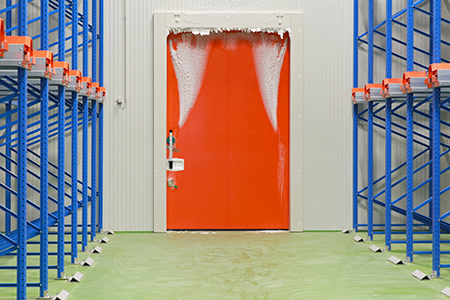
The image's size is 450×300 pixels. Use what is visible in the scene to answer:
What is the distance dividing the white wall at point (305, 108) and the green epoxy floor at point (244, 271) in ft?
2.58

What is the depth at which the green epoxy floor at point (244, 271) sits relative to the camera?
6531mm

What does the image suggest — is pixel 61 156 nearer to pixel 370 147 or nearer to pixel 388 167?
pixel 388 167

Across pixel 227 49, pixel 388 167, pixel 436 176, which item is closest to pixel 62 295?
pixel 436 176

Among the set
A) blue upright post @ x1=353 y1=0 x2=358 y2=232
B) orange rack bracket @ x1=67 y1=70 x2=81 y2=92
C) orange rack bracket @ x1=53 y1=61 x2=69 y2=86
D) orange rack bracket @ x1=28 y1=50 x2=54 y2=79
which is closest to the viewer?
orange rack bracket @ x1=28 y1=50 x2=54 y2=79

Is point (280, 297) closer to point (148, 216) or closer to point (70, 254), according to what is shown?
point (70, 254)

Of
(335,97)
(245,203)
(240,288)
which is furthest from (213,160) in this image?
(240,288)

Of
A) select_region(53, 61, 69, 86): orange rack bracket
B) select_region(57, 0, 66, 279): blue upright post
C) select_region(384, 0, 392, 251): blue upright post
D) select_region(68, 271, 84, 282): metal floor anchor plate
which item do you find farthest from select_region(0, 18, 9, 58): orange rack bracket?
select_region(384, 0, 392, 251): blue upright post

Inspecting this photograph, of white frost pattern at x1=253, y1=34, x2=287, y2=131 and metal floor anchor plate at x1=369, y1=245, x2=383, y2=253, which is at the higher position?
white frost pattern at x1=253, y1=34, x2=287, y2=131

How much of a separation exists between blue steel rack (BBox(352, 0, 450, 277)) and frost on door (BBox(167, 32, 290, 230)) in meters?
1.39

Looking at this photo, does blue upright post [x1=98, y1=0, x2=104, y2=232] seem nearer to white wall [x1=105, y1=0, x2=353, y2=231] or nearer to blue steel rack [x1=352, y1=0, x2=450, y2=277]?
white wall [x1=105, y1=0, x2=353, y2=231]

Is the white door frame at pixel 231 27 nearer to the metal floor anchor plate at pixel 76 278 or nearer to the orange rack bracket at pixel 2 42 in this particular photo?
the metal floor anchor plate at pixel 76 278

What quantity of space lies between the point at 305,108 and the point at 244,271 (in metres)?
4.17

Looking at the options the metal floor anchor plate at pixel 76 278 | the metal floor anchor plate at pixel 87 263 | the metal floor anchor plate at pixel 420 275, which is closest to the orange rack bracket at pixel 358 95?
the metal floor anchor plate at pixel 420 275

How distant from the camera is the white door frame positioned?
10.6m
